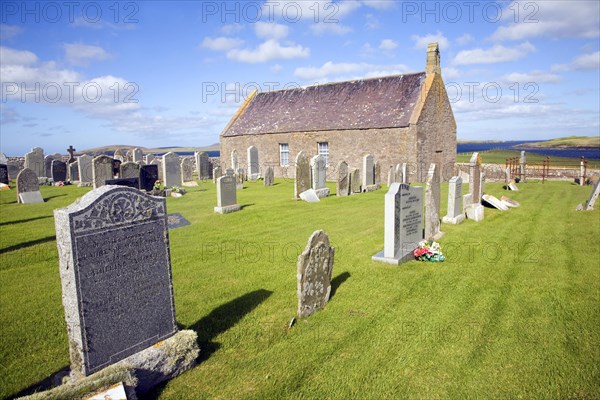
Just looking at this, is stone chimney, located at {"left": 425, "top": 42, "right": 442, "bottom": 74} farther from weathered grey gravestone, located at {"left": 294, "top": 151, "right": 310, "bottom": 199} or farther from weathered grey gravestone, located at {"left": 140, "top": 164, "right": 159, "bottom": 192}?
weathered grey gravestone, located at {"left": 140, "top": 164, "right": 159, "bottom": 192}

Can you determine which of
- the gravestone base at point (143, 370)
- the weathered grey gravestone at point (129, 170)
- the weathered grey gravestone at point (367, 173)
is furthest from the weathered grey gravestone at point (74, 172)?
the gravestone base at point (143, 370)

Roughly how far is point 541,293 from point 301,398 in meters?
5.04

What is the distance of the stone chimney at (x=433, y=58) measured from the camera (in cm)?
2418

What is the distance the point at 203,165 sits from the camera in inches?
1129

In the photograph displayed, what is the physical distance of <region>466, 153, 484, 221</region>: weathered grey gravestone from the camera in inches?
504

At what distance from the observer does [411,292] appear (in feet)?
21.9

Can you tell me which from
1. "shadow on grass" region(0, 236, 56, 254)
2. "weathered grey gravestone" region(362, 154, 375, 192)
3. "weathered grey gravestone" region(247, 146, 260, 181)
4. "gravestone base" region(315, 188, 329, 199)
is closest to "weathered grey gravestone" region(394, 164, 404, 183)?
"weathered grey gravestone" region(362, 154, 375, 192)

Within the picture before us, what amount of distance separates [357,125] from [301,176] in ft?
31.7

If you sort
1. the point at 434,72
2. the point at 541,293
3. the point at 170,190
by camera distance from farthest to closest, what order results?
the point at 434,72 < the point at 170,190 < the point at 541,293

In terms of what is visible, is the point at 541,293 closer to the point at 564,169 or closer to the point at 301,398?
the point at 301,398

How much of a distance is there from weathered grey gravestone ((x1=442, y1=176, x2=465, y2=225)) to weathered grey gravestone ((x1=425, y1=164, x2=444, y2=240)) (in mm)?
1687

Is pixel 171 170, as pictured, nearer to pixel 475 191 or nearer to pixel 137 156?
pixel 137 156

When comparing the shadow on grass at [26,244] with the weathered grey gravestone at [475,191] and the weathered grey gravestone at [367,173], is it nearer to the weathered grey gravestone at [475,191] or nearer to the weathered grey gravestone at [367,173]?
the weathered grey gravestone at [475,191]

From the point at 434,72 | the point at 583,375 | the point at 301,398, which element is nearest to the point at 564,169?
the point at 434,72
